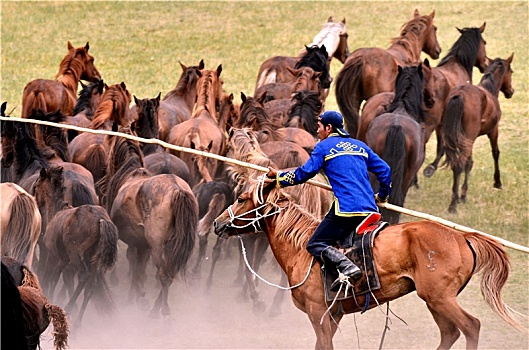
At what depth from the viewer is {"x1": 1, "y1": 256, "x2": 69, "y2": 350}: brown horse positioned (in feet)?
13.8

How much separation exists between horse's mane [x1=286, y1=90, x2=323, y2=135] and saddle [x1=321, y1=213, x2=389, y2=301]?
481cm

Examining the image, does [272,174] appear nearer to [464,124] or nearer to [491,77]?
[464,124]

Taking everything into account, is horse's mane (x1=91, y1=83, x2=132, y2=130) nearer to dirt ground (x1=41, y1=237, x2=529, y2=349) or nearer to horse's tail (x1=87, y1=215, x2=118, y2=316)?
dirt ground (x1=41, y1=237, x2=529, y2=349)

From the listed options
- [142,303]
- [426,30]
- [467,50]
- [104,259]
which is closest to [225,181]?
[142,303]

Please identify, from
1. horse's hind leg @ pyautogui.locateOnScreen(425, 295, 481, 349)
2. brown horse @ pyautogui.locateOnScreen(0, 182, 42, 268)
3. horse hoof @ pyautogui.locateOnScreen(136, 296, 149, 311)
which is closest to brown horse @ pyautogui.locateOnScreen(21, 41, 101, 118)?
horse hoof @ pyautogui.locateOnScreen(136, 296, 149, 311)

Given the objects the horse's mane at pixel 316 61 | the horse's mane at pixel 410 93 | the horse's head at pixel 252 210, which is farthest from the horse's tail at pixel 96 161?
the horse's mane at pixel 316 61

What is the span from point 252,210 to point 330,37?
31.5ft

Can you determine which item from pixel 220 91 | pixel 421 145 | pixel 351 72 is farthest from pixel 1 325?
pixel 351 72

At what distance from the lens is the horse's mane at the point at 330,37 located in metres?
15.7

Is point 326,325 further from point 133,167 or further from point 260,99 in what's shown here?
point 260,99

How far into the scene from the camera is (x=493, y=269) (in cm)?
620

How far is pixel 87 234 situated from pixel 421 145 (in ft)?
14.4

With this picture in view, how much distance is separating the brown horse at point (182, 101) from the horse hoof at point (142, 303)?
3.69m

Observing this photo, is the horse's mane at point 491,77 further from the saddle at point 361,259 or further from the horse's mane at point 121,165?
the saddle at point 361,259
